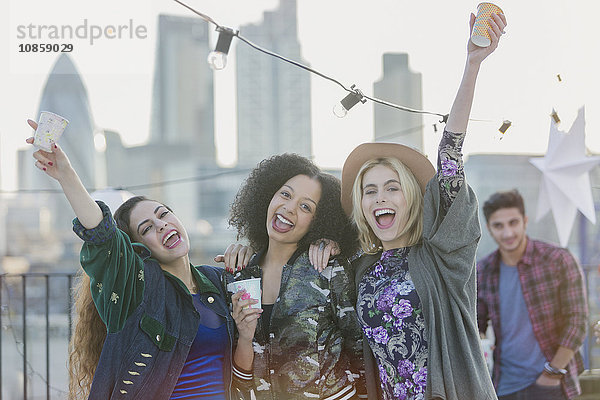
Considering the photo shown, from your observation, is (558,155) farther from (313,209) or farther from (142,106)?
(142,106)

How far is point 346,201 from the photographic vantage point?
2.06 metres

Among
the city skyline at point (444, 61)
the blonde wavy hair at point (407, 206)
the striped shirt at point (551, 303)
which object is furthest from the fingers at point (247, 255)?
the striped shirt at point (551, 303)

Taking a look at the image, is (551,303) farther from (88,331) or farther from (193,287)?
(88,331)

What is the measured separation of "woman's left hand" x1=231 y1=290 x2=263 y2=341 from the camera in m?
1.83

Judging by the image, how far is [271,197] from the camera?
2.18m

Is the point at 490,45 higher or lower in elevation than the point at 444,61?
lower

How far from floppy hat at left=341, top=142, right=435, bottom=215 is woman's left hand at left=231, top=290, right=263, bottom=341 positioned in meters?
0.53

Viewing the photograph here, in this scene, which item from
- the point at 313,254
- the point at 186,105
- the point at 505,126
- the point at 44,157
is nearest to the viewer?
the point at 44,157

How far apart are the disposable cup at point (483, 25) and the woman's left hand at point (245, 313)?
3.10ft

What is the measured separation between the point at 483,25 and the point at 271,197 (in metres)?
0.90

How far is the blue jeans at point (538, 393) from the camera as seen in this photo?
3.13 meters

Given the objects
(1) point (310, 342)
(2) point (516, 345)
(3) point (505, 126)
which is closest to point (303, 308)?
(1) point (310, 342)

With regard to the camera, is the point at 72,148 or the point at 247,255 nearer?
the point at 247,255

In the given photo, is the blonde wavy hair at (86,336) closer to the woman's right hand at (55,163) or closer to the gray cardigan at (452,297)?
the woman's right hand at (55,163)
